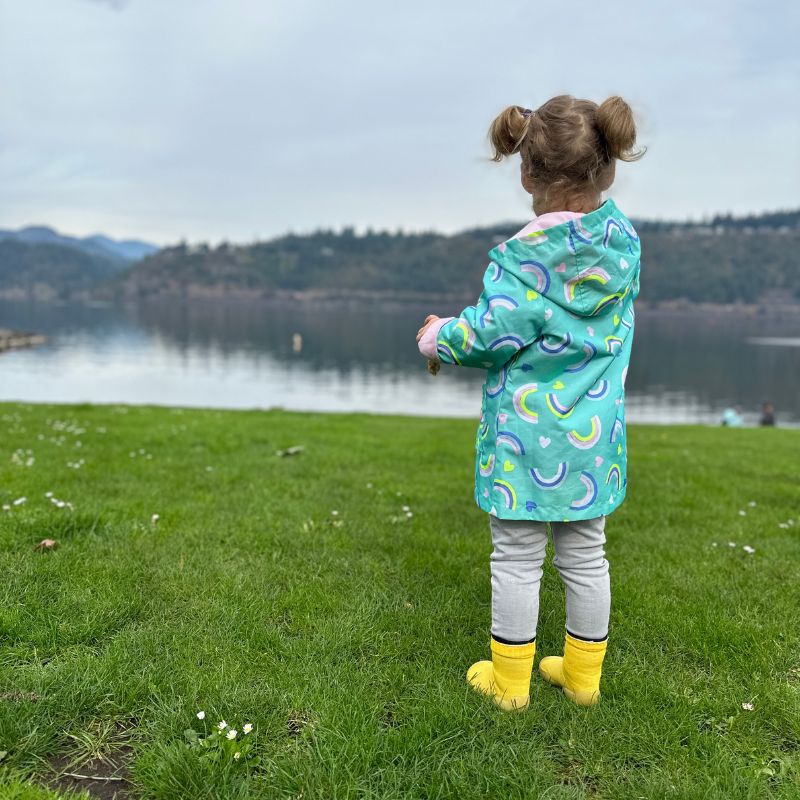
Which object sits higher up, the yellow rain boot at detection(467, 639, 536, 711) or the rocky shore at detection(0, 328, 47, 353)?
the yellow rain boot at detection(467, 639, 536, 711)

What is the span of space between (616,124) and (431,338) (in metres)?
1.17

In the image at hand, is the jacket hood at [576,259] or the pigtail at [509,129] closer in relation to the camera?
the jacket hood at [576,259]

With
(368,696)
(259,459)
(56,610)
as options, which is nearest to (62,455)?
(259,459)

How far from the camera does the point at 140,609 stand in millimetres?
3600

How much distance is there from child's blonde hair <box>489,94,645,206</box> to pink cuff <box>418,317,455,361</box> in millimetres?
736

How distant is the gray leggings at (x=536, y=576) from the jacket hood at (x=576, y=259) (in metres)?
0.99

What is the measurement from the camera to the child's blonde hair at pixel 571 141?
8.85ft

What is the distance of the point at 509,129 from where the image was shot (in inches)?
113

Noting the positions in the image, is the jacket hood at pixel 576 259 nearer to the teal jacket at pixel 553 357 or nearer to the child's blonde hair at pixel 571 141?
the teal jacket at pixel 553 357

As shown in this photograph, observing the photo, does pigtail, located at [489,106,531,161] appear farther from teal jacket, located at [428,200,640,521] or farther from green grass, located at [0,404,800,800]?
→ green grass, located at [0,404,800,800]

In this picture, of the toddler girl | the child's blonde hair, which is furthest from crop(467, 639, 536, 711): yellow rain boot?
the child's blonde hair

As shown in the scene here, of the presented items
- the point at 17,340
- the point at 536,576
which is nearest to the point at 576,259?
the point at 536,576

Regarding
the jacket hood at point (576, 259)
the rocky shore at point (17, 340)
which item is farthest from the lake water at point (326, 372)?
the jacket hood at point (576, 259)

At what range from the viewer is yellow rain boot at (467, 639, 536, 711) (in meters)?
2.89
